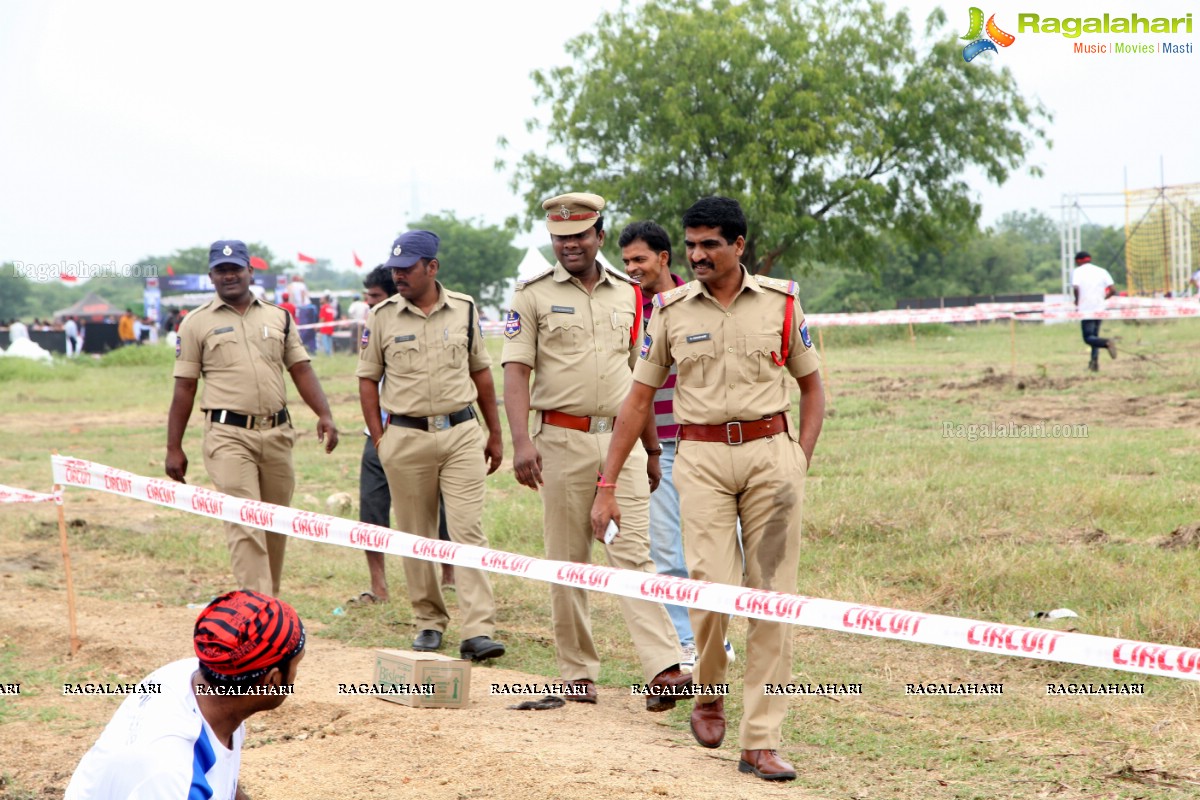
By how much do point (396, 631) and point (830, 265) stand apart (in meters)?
25.6

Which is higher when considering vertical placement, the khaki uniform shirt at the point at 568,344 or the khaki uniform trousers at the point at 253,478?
the khaki uniform shirt at the point at 568,344

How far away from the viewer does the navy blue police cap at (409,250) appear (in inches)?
244

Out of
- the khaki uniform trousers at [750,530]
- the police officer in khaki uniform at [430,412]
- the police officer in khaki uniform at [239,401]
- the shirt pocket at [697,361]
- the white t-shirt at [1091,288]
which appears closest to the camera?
the khaki uniform trousers at [750,530]

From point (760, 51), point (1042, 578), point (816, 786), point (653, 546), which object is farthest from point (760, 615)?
point (760, 51)

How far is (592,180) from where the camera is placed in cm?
3030

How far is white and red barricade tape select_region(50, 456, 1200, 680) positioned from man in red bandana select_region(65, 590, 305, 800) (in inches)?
65.2

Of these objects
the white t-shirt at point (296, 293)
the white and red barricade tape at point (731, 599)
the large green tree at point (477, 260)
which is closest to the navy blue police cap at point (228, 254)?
the white and red barricade tape at point (731, 599)

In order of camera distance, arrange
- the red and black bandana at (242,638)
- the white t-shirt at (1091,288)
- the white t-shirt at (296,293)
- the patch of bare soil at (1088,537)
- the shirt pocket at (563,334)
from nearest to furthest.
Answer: the red and black bandana at (242,638) → the shirt pocket at (563,334) → the patch of bare soil at (1088,537) → the white t-shirt at (1091,288) → the white t-shirt at (296,293)

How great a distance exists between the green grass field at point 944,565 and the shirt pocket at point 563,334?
1.64 meters

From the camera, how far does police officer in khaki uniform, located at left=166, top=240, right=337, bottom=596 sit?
21.8 ft

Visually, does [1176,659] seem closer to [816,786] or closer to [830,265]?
[816,786]

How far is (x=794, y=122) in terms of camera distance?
27656 mm

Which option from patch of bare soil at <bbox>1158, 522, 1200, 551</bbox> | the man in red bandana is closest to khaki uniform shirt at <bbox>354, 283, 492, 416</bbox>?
the man in red bandana

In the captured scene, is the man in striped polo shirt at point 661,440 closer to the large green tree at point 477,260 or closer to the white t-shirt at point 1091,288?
the white t-shirt at point 1091,288
